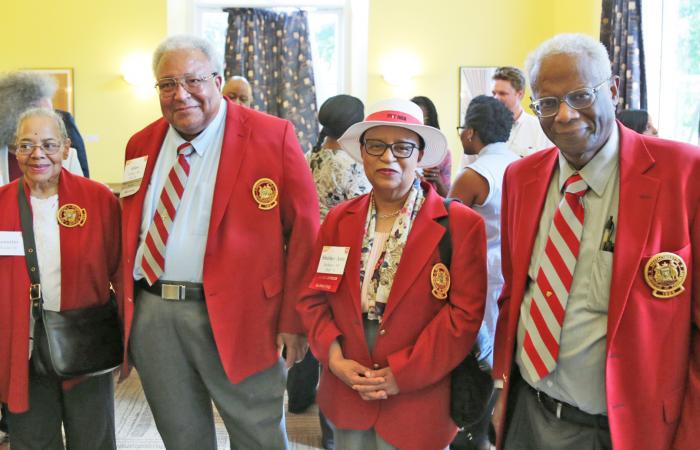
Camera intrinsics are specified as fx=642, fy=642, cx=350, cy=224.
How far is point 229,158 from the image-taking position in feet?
6.79

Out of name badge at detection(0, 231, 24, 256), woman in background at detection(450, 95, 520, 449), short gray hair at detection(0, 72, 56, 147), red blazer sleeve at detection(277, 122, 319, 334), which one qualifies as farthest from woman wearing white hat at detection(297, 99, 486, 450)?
short gray hair at detection(0, 72, 56, 147)

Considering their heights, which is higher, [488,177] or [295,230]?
[488,177]

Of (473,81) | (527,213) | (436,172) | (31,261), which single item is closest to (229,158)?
(31,261)

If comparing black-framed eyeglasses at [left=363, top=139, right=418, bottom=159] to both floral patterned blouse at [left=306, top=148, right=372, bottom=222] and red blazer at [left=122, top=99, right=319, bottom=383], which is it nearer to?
red blazer at [left=122, top=99, right=319, bottom=383]

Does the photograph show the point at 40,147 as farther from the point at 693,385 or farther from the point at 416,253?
the point at 693,385

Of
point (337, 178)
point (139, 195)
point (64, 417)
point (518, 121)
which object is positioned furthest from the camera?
point (518, 121)

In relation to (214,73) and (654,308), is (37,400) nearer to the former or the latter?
(214,73)

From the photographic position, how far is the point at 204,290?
6.61ft

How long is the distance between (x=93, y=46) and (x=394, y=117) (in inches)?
261

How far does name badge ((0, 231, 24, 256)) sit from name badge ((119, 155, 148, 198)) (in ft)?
1.31

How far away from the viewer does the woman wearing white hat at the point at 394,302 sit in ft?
5.89

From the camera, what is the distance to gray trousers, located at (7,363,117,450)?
228 cm

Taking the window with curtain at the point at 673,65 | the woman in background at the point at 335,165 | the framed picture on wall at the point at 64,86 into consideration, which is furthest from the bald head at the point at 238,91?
the framed picture on wall at the point at 64,86

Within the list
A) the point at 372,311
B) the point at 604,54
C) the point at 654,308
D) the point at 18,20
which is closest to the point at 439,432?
the point at 372,311
